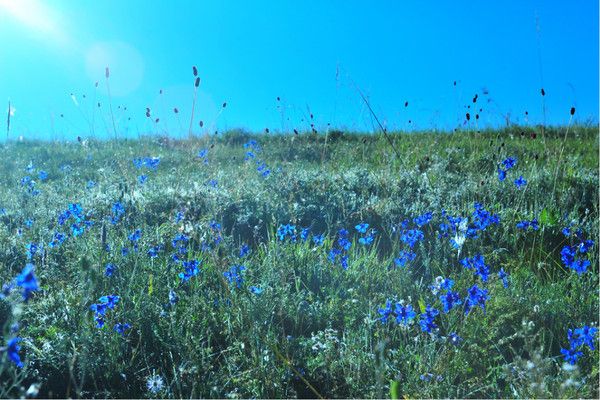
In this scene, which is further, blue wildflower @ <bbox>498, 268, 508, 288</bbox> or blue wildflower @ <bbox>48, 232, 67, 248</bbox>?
blue wildflower @ <bbox>48, 232, 67, 248</bbox>

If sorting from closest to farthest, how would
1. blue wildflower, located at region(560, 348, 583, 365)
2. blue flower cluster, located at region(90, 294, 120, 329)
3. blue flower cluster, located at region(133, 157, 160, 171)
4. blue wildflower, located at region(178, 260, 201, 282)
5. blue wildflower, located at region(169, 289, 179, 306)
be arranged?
blue wildflower, located at region(560, 348, 583, 365) < blue flower cluster, located at region(90, 294, 120, 329) < blue wildflower, located at region(169, 289, 179, 306) < blue wildflower, located at region(178, 260, 201, 282) < blue flower cluster, located at region(133, 157, 160, 171)

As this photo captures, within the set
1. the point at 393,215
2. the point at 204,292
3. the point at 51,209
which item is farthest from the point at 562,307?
the point at 51,209

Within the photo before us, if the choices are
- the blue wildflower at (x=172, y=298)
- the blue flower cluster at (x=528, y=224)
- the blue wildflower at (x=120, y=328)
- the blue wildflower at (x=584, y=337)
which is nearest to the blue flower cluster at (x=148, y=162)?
the blue wildflower at (x=172, y=298)

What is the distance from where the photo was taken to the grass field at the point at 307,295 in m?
2.50

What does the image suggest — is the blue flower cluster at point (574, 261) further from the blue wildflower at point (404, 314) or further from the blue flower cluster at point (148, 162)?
the blue flower cluster at point (148, 162)

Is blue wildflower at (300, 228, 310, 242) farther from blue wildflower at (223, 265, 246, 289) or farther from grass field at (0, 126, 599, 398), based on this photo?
blue wildflower at (223, 265, 246, 289)

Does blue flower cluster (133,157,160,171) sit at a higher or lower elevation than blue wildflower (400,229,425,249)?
higher

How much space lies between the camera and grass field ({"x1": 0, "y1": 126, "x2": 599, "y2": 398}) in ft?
8.21

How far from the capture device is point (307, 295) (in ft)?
10.8

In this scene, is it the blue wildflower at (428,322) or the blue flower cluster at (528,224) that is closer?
the blue wildflower at (428,322)

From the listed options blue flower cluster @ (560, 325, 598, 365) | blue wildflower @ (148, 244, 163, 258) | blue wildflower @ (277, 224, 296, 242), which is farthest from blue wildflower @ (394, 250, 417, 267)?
blue wildflower @ (148, 244, 163, 258)

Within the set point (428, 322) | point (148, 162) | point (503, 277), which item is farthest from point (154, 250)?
point (148, 162)

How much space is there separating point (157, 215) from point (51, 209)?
3.56 feet

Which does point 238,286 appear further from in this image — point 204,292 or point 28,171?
point 28,171
